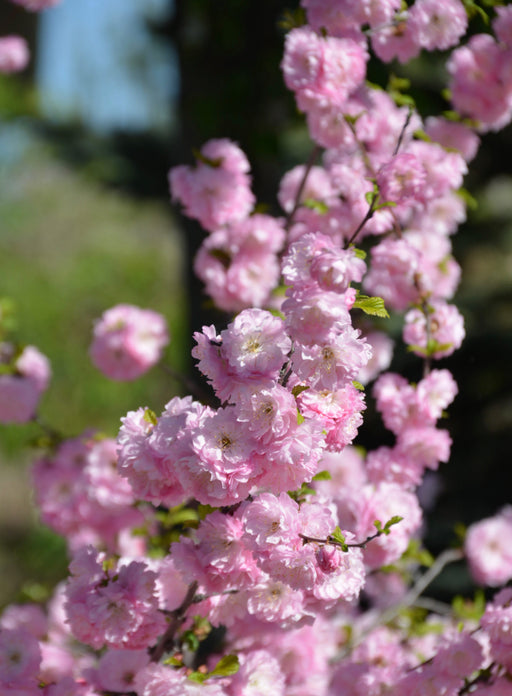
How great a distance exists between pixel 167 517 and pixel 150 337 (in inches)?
19.9

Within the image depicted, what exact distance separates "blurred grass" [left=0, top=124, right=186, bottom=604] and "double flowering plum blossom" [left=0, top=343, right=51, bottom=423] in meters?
3.82

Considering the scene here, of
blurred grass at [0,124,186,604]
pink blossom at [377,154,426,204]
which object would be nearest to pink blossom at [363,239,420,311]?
pink blossom at [377,154,426,204]

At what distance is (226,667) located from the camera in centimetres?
97

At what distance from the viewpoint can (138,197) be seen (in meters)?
5.42

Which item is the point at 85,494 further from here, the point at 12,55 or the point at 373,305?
the point at 12,55

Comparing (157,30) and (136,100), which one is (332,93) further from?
(136,100)

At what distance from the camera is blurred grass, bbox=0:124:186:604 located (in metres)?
6.56

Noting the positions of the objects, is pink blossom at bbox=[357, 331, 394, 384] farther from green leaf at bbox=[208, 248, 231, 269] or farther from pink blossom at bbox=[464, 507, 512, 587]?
pink blossom at bbox=[464, 507, 512, 587]

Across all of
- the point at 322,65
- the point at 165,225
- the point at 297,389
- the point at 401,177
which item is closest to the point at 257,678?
the point at 297,389

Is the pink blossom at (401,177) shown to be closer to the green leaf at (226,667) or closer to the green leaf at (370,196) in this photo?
the green leaf at (370,196)

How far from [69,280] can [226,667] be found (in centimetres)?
907

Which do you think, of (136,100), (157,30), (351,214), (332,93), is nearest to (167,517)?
(351,214)

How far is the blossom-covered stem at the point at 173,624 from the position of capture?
99 centimetres

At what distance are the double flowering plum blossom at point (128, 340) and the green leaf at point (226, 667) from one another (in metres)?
0.82
